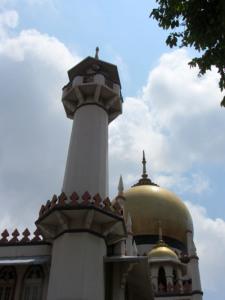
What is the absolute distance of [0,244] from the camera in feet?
45.0

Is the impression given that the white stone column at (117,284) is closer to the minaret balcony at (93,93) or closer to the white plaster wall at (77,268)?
the white plaster wall at (77,268)

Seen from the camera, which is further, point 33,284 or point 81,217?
point 33,284

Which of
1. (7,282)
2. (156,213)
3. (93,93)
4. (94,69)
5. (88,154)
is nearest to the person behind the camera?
(7,282)

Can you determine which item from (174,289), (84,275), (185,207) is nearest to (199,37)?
(84,275)

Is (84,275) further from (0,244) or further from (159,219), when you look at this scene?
(159,219)

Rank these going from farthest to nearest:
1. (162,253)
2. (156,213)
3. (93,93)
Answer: (156,213) → (162,253) → (93,93)

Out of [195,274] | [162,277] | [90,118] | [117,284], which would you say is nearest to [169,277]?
[162,277]

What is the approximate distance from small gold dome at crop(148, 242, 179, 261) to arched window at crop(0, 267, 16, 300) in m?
11.8

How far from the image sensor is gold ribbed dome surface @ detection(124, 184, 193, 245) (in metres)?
26.3

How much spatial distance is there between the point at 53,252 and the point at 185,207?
17436 mm

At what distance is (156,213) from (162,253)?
3515mm

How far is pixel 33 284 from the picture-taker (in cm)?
1291

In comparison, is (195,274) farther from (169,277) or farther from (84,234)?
→ (84,234)

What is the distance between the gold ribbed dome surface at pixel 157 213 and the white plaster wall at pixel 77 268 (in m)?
13.7
